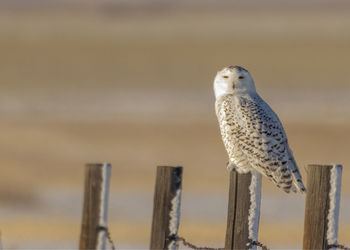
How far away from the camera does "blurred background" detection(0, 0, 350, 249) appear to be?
12367mm

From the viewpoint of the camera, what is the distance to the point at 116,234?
36.4 feet

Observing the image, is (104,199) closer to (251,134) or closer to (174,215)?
(174,215)

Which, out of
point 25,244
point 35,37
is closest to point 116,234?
point 25,244

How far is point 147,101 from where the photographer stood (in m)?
22.7

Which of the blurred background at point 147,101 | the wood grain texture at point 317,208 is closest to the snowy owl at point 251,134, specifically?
the wood grain texture at point 317,208

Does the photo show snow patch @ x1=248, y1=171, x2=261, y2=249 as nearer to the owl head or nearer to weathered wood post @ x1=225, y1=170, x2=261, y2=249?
weathered wood post @ x1=225, y1=170, x2=261, y2=249

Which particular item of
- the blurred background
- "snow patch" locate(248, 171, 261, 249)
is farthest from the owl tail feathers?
the blurred background

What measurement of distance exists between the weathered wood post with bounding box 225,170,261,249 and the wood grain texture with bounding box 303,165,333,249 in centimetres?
23

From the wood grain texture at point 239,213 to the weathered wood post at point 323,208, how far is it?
Result: 0.83ft

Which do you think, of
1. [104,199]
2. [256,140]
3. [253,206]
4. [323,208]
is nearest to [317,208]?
[323,208]

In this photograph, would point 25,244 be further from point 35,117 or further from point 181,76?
point 181,76

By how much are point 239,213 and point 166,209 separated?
0.29 metres

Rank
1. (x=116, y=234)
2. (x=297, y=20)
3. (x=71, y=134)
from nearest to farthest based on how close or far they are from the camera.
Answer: (x=116, y=234) < (x=71, y=134) < (x=297, y=20)

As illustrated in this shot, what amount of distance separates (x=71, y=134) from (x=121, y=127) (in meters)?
1.17
